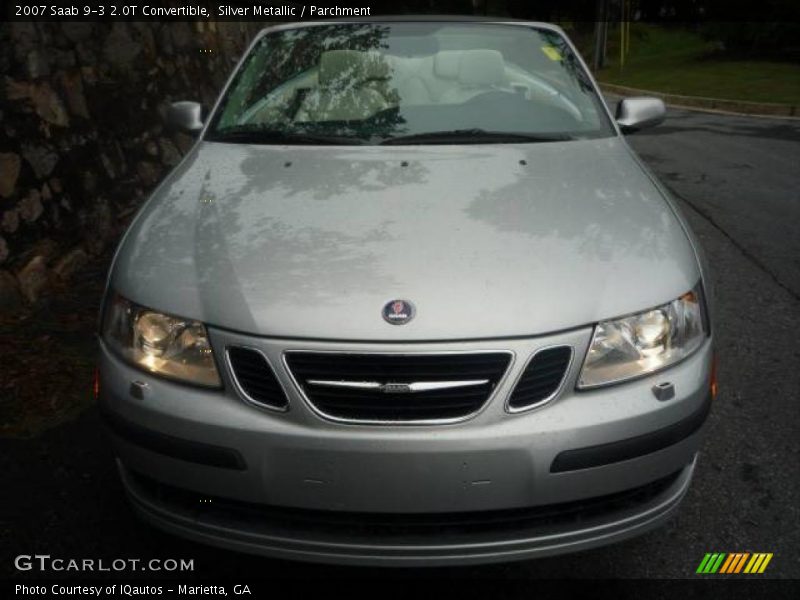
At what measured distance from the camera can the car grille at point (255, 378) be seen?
5.90 ft

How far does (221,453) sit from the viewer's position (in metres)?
1.81

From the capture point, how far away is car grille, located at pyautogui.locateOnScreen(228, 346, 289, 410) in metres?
1.80

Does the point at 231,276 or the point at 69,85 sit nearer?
the point at 231,276

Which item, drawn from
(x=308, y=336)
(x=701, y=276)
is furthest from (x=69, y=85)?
(x=701, y=276)

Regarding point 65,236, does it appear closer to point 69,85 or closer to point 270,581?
point 69,85

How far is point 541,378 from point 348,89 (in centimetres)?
176

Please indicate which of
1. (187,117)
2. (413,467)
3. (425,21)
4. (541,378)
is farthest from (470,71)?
(413,467)

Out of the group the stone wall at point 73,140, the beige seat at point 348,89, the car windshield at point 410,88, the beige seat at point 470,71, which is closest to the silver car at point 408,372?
the car windshield at point 410,88

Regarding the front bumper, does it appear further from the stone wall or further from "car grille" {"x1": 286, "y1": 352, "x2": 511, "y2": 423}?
the stone wall

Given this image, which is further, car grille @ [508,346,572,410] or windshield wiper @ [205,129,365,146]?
windshield wiper @ [205,129,365,146]

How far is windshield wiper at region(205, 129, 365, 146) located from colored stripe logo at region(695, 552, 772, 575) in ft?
5.84

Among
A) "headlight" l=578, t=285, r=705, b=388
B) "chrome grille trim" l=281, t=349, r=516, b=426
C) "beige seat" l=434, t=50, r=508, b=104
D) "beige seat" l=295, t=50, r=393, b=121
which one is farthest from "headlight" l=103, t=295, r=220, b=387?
"beige seat" l=434, t=50, r=508, b=104

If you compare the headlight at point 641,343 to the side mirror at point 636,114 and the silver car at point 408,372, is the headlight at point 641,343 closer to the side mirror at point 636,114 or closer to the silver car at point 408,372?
the silver car at point 408,372

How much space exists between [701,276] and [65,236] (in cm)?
369
